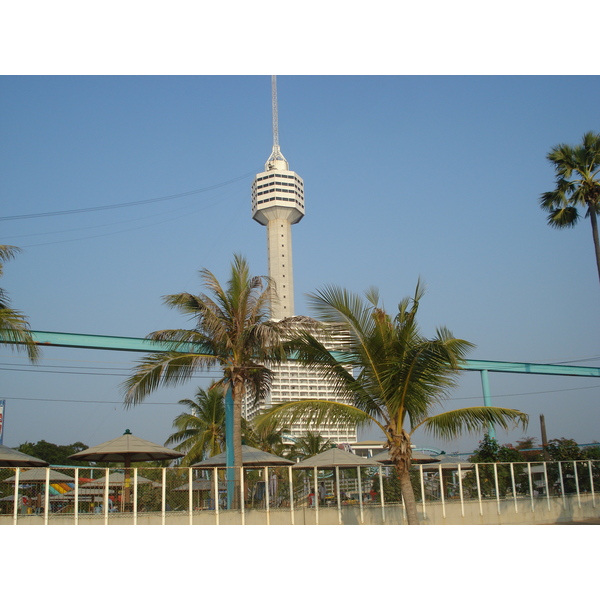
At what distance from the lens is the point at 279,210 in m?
140

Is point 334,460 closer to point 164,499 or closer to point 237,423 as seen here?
A: point 237,423

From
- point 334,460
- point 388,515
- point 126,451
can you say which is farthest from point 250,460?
point 388,515

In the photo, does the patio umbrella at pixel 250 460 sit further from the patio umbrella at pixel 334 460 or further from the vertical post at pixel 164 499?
the vertical post at pixel 164 499

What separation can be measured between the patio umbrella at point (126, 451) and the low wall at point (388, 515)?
9.30ft

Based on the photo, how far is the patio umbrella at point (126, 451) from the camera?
52.9 ft

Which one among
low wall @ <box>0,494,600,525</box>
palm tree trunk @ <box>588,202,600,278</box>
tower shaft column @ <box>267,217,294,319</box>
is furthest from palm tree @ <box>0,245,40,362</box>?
tower shaft column @ <box>267,217,294,319</box>

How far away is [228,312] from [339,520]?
5.94m

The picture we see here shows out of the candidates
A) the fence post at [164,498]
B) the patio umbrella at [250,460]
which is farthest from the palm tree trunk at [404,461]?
the patio umbrella at [250,460]

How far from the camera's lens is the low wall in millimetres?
13000

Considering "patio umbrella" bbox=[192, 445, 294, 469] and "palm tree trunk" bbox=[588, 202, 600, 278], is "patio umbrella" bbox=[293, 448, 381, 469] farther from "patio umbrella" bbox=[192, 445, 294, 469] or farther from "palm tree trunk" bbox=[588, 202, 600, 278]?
"palm tree trunk" bbox=[588, 202, 600, 278]

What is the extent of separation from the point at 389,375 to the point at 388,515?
5.47m
